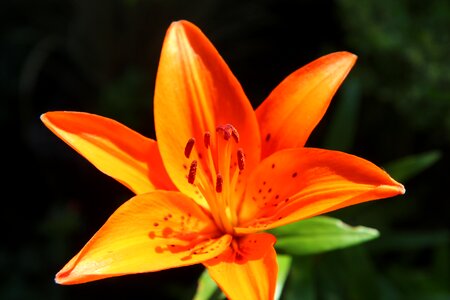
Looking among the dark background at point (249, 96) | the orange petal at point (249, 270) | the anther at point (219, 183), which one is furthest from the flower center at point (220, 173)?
the dark background at point (249, 96)

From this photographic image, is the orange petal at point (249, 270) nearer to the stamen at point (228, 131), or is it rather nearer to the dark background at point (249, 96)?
the stamen at point (228, 131)

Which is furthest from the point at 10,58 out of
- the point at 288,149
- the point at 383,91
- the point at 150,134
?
the point at 288,149

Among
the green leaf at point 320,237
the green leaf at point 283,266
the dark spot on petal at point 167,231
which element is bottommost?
the green leaf at point 283,266

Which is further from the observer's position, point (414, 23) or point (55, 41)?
point (55, 41)

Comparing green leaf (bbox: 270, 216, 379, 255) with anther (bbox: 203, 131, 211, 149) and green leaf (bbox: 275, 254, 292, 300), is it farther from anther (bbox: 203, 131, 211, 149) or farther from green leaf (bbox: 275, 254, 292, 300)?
anther (bbox: 203, 131, 211, 149)

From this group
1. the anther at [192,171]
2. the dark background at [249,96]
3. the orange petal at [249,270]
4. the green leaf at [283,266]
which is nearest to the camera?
the orange petal at [249,270]

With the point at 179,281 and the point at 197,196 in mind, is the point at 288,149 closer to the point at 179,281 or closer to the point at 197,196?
the point at 197,196
